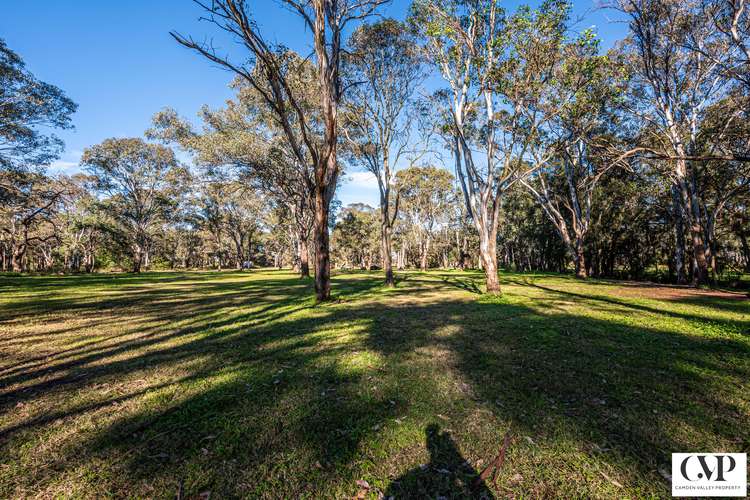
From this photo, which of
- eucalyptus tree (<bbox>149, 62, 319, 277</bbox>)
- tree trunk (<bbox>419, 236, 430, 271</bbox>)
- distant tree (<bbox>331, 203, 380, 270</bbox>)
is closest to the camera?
eucalyptus tree (<bbox>149, 62, 319, 277</bbox>)

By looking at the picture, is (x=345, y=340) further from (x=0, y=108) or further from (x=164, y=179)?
(x=164, y=179)

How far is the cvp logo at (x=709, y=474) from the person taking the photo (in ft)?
7.80

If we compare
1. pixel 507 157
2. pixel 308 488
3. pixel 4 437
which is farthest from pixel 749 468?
pixel 507 157

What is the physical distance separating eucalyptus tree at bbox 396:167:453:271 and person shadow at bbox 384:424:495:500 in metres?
41.0

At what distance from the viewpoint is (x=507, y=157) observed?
13188mm

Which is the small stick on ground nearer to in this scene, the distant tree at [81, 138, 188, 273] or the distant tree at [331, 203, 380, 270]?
the distant tree at [81, 138, 188, 273]

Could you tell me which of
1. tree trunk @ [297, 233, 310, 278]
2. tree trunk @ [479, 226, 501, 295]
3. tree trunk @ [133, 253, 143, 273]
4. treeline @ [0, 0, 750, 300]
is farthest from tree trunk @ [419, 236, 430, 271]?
tree trunk @ [133, 253, 143, 273]

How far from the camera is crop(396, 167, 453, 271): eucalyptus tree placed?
43812 millimetres

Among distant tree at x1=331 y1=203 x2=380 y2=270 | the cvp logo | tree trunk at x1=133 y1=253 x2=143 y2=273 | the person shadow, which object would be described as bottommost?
the cvp logo

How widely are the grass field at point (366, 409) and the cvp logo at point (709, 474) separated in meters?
0.09

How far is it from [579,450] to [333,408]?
8.55ft

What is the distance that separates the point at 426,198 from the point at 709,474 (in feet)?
153

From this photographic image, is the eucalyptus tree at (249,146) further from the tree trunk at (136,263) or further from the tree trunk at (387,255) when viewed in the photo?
the tree trunk at (136,263)

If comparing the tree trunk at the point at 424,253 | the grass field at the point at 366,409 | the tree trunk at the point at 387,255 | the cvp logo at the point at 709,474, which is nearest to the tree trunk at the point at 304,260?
the tree trunk at the point at 387,255
